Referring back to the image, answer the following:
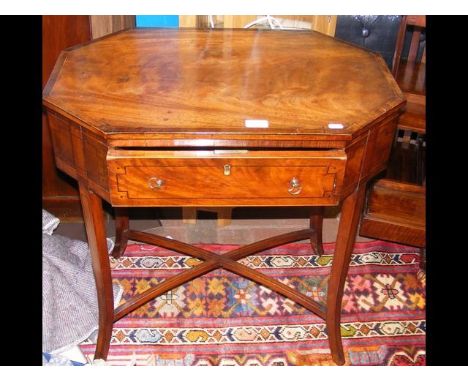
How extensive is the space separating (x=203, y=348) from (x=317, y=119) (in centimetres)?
93

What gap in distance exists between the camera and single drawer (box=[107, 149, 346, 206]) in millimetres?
1229

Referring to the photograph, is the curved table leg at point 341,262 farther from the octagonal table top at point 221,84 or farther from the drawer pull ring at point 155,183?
the drawer pull ring at point 155,183

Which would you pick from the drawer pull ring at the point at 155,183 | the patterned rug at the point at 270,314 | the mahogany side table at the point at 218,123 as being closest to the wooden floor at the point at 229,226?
the patterned rug at the point at 270,314

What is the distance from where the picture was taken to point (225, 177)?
127cm

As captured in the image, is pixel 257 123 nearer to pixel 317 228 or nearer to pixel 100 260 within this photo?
pixel 100 260

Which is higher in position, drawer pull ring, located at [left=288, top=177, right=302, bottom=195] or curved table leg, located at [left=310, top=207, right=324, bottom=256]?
drawer pull ring, located at [left=288, top=177, right=302, bottom=195]

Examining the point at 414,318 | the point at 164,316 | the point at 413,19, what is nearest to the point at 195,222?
the point at 164,316

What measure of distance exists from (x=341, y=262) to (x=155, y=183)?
624 millimetres

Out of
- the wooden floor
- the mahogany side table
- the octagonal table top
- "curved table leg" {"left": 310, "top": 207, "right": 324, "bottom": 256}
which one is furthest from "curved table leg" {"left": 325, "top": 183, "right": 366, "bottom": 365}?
the wooden floor

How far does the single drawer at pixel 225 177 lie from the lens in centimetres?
123

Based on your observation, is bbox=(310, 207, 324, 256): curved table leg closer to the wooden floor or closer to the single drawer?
the wooden floor

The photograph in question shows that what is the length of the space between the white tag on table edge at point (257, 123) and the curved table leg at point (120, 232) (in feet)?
3.20

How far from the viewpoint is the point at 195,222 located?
233 cm

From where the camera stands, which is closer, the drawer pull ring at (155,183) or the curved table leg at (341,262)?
the drawer pull ring at (155,183)
